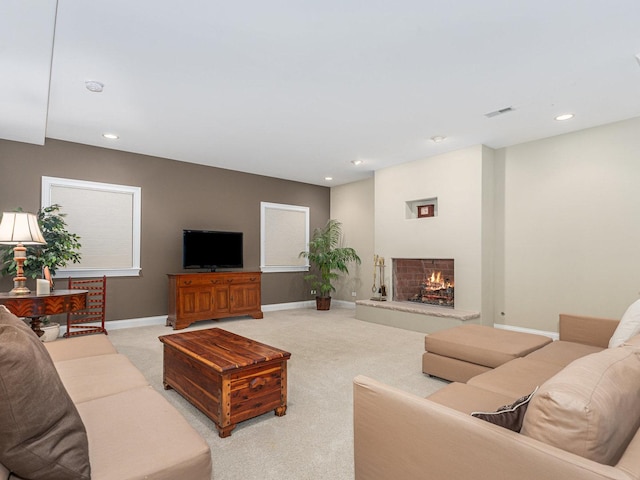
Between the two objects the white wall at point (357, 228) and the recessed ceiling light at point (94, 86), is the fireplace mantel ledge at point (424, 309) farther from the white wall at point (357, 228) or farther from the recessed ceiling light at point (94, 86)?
the recessed ceiling light at point (94, 86)

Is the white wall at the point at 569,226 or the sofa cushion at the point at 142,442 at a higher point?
the white wall at the point at 569,226

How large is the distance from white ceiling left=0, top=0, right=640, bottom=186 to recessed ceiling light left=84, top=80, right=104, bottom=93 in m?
0.05

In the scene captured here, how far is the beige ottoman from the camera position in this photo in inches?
105

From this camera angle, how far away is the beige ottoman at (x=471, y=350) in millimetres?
2674

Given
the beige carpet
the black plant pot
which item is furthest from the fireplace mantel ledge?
the black plant pot

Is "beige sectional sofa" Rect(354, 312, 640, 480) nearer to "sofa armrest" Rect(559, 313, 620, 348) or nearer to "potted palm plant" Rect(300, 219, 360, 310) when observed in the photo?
"sofa armrest" Rect(559, 313, 620, 348)

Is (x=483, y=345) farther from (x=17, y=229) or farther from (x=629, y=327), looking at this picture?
(x=17, y=229)

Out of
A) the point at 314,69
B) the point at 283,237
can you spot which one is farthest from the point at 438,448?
the point at 283,237

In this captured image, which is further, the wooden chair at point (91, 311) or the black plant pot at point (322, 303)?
the black plant pot at point (322, 303)

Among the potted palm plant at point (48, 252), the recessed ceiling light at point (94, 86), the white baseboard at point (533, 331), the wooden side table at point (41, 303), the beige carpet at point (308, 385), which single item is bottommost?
the beige carpet at point (308, 385)

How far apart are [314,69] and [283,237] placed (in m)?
4.39

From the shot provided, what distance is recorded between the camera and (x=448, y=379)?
297 cm

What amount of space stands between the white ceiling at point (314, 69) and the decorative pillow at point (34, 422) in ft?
6.94

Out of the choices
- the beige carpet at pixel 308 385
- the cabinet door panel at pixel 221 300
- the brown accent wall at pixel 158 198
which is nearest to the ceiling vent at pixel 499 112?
the beige carpet at pixel 308 385
